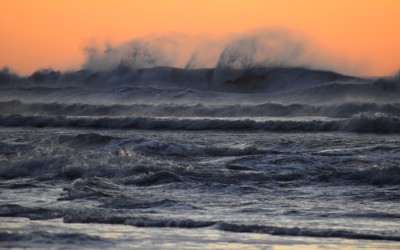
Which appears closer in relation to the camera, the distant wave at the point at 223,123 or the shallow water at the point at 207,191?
the shallow water at the point at 207,191

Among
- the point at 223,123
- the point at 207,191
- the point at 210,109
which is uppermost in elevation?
the point at 210,109


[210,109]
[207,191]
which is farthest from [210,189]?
[210,109]

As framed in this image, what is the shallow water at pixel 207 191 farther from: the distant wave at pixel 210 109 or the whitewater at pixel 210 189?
the distant wave at pixel 210 109

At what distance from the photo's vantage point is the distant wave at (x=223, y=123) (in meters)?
24.0

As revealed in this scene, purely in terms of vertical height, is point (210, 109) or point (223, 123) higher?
point (210, 109)

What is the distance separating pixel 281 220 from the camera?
30.4ft

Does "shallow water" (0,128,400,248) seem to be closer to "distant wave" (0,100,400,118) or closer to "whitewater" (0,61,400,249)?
"whitewater" (0,61,400,249)

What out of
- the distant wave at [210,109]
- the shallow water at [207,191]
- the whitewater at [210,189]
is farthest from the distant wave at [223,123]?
Result: the shallow water at [207,191]

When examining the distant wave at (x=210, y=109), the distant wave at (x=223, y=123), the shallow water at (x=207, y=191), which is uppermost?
the distant wave at (x=210, y=109)

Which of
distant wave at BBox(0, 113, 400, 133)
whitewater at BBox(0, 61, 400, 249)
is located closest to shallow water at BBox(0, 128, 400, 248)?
whitewater at BBox(0, 61, 400, 249)

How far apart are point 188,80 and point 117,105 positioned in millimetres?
7289

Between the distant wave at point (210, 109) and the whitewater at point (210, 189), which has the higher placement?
the distant wave at point (210, 109)

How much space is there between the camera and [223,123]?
26656mm

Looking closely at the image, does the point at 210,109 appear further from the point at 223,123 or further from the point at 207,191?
the point at 207,191
